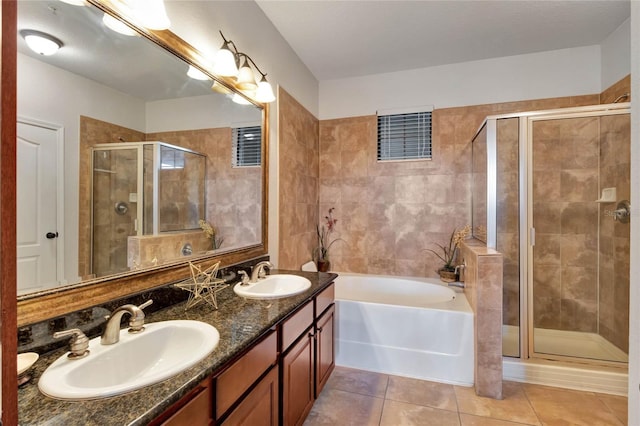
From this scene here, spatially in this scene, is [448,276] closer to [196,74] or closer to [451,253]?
[451,253]

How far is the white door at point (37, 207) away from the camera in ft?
2.95

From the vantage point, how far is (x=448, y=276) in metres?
2.94

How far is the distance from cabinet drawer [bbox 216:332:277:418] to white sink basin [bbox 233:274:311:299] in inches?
16.9

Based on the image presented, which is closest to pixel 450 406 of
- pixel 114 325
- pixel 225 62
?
pixel 114 325

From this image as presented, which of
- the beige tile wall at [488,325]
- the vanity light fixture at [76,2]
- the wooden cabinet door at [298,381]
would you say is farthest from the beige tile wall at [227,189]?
the beige tile wall at [488,325]

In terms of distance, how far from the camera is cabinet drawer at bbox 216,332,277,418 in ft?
3.11

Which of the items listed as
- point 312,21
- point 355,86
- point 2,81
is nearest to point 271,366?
point 2,81

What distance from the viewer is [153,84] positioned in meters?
1.42

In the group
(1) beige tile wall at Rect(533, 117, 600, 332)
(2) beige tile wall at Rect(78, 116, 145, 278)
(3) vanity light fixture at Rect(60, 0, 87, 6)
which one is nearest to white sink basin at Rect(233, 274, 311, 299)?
(2) beige tile wall at Rect(78, 116, 145, 278)

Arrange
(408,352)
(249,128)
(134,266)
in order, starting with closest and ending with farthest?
(134,266), (249,128), (408,352)

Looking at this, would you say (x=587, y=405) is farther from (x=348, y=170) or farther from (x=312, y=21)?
(x=312, y=21)

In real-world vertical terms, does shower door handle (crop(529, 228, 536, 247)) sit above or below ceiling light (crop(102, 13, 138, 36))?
below

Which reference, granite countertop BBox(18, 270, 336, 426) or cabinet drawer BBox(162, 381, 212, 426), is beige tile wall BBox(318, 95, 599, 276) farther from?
cabinet drawer BBox(162, 381, 212, 426)

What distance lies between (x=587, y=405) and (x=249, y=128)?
9.67 ft
